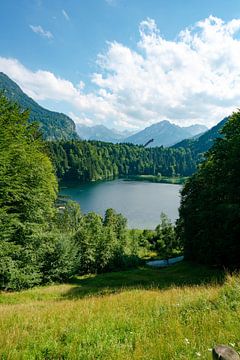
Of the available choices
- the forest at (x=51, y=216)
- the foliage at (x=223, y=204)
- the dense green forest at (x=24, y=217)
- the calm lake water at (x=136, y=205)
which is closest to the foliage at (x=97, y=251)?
the forest at (x=51, y=216)

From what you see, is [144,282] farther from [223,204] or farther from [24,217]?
[24,217]

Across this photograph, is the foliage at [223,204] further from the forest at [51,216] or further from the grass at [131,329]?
the grass at [131,329]

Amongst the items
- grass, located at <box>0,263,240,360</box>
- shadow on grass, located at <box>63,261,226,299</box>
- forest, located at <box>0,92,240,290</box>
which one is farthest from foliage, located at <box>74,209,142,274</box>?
grass, located at <box>0,263,240,360</box>

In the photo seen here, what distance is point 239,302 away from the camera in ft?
27.1

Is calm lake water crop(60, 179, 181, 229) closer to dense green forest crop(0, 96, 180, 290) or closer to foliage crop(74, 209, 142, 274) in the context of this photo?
foliage crop(74, 209, 142, 274)

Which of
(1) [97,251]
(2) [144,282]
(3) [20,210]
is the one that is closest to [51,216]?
(3) [20,210]

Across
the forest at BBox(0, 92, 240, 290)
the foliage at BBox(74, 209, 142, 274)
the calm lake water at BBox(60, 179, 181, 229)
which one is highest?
the forest at BBox(0, 92, 240, 290)

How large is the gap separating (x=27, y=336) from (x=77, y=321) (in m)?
1.45

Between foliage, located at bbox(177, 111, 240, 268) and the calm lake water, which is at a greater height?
foliage, located at bbox(177, 111, 240, 268)

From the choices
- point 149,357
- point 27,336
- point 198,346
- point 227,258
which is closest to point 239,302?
point 198,346

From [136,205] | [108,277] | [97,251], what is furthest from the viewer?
[136,205]

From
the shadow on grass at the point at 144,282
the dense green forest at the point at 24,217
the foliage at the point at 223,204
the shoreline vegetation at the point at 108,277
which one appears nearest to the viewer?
the shoreline vegetation at the point at 108,277

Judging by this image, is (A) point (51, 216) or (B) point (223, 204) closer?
(B) point (223, 204)

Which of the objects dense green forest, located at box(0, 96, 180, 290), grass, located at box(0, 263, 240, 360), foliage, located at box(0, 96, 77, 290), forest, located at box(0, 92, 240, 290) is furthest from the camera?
forest, located at box(0, 92, 240, 290)
